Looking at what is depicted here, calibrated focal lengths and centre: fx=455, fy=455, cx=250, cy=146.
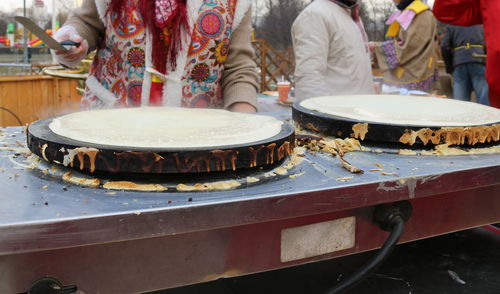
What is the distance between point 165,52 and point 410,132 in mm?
1020

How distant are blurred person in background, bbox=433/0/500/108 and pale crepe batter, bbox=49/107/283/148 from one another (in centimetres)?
145

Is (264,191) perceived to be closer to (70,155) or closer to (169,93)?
(70,155)

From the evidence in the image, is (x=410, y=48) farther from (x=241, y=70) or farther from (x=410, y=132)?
(x=410, y=132)

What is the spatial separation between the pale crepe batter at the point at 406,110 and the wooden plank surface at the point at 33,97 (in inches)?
174

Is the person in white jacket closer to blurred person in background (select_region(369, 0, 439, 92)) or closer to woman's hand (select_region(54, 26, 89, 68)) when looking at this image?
woman's hand (select_region(54, 26, 89, 68))

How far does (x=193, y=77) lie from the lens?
72.4 inches

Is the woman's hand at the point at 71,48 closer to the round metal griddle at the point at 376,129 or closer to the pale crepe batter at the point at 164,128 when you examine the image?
the pale crepe batter at the point at 164,128

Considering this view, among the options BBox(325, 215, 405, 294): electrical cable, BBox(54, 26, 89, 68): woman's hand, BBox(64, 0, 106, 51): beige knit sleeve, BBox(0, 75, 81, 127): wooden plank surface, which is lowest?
BBox(0, 75, 81, 127): wooden plank surface

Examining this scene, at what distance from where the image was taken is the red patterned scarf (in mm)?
1686

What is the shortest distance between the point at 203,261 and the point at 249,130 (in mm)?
361

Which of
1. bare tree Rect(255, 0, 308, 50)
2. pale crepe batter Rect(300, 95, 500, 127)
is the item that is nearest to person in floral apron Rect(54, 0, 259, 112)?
pale crepe batter Rect(300, 95, 500, 127)

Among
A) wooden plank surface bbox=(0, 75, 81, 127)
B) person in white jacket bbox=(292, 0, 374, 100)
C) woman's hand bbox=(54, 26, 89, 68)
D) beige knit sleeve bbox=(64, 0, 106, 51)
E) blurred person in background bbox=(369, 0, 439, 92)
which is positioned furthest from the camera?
wooden plank surface bbox=(0, 75, 81, 127)

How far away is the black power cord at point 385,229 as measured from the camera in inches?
35.9

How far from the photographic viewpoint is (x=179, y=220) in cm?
74
